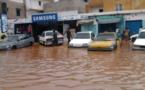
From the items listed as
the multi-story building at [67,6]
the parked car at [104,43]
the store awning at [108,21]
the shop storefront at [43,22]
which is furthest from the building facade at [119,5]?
the parked car at [104,43]

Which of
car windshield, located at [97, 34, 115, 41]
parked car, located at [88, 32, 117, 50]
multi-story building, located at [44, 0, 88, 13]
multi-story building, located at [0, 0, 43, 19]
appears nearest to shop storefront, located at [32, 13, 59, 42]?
multi-story building, located at [0, 0, 43, 19]

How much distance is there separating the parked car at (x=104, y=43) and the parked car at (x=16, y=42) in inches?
325

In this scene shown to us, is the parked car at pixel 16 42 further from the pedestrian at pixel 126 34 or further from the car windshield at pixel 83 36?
the pedestrian at pixel 126 34

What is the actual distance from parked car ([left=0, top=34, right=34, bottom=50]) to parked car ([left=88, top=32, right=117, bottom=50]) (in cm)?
825

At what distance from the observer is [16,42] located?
111 feet

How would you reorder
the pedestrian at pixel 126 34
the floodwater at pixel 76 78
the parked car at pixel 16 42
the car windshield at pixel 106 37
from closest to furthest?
1. the floodwater at pixel 76 78
2. the car windshield at pixel 106 37
3. the parked car at pixel 16 42
4. the pedestrian at pixel 126 34

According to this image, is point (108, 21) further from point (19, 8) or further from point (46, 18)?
point (19, 8)

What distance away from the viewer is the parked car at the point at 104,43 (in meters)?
27.0

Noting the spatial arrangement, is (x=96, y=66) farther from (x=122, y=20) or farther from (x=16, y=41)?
(x=122, y=20)

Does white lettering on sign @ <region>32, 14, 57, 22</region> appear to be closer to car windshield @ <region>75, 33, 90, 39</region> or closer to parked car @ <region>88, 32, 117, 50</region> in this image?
car windshield @ <region>75, 33, 90, 39</region>

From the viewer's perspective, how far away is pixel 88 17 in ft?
139

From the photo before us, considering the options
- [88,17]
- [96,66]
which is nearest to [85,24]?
[88,17]

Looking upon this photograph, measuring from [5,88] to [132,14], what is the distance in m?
29.9

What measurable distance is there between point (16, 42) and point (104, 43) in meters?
9.69
